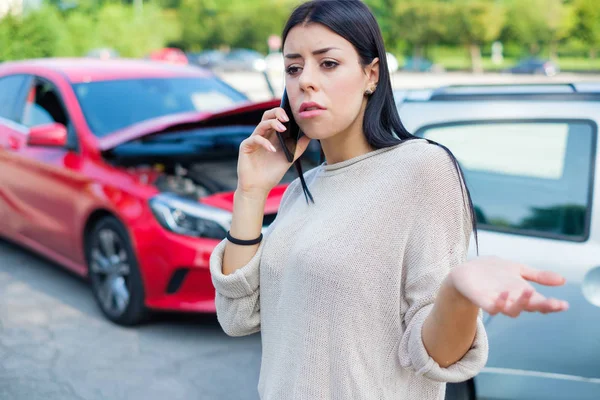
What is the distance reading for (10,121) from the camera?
5.83m

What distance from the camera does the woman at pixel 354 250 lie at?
4.71 feet

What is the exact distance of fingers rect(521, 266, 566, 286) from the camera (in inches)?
44.3

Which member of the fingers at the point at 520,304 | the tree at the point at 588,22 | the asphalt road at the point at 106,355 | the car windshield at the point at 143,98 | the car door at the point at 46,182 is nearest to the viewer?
the fingers at the point at 520,304

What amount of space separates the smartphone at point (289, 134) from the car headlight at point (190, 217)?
7.94ft

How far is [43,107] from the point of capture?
5.57m

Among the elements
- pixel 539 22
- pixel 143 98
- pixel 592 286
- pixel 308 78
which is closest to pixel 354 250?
pixel 308 78

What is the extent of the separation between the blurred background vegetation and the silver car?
13477mm

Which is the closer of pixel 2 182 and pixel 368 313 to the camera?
pixel 368 313

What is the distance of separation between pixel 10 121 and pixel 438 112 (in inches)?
158

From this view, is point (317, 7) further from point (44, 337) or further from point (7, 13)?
point (7, 13)

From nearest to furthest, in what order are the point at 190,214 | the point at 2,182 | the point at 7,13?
the point at 190,214 < the point at 2,182 < the point at 7,13

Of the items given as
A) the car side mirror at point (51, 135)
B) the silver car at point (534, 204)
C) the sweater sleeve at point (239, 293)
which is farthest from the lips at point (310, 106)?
the car side mirror at point (51, 135)

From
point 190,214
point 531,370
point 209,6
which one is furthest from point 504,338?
A: point 209,6

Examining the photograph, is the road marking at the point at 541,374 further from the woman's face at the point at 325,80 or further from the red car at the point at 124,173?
the red car at the point at 124,173
